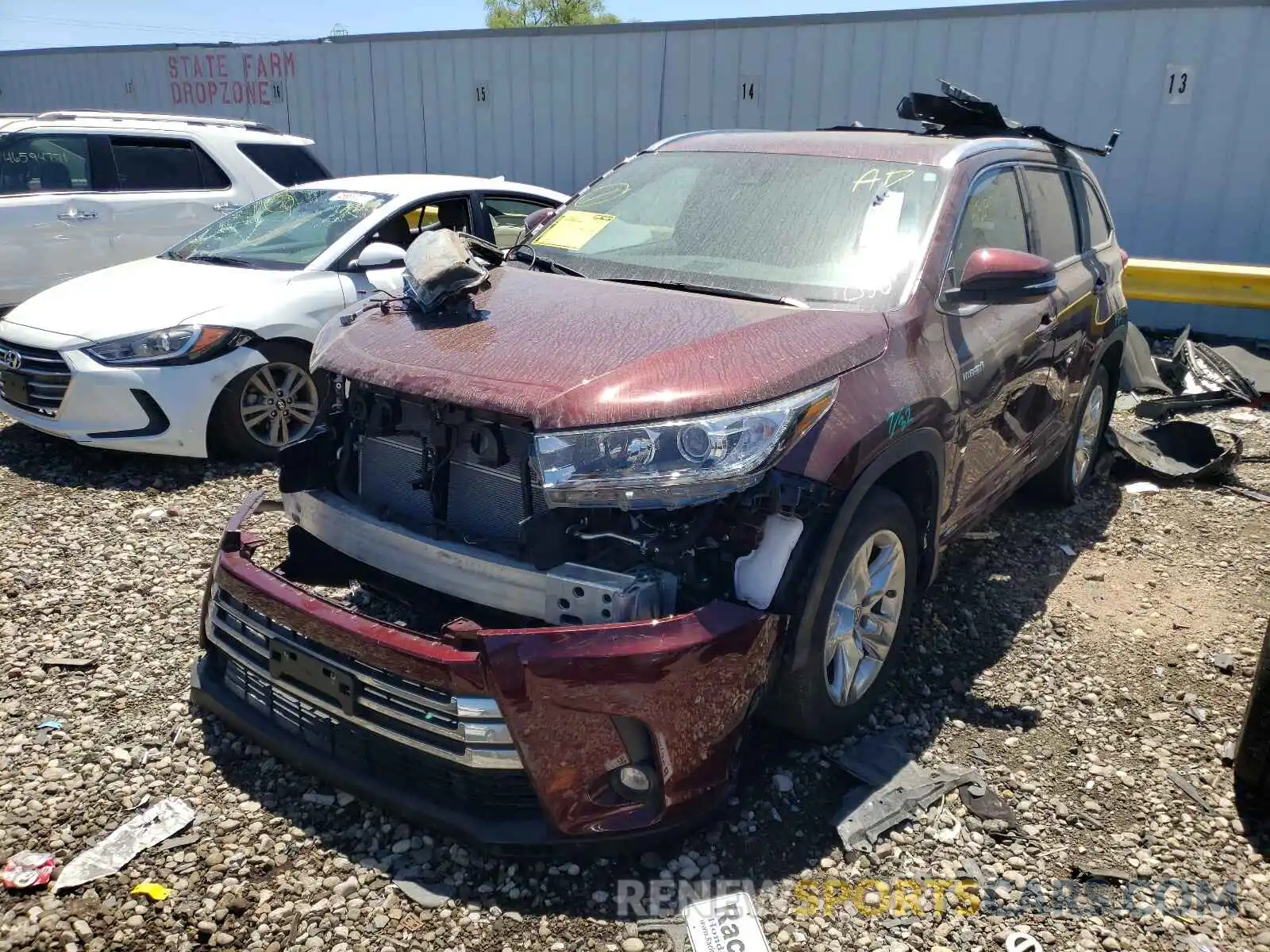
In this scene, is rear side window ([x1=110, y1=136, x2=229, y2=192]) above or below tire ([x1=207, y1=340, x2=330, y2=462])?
Result: above

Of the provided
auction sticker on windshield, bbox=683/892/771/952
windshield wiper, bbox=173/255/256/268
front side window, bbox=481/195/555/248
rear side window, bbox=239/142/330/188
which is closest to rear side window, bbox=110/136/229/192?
rear side window, bbox=239/142/330/188

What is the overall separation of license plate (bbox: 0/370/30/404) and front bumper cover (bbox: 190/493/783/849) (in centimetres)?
365

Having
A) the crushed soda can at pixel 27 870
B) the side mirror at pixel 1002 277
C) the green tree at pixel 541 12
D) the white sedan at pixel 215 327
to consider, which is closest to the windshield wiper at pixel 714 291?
the side mirror at pixel 1002 277

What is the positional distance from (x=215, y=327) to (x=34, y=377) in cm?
101

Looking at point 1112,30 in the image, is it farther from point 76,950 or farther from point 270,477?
point 76,950

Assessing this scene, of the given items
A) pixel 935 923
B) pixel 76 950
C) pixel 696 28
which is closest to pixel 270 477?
pixel 76 950

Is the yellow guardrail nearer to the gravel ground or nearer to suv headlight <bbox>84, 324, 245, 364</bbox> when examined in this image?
the gravel ground

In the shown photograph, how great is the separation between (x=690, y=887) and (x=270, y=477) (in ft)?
11.8

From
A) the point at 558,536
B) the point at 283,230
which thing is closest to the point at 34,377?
the point at 283,230

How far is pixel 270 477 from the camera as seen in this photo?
5.33 metres

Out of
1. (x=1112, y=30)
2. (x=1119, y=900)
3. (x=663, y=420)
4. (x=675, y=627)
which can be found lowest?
(x=1119, y=900)

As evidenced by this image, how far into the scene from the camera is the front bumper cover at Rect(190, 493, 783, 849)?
7.64 feet

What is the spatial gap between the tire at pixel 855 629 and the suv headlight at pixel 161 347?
382 centimetres

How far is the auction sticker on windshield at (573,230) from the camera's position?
394 centimetres
